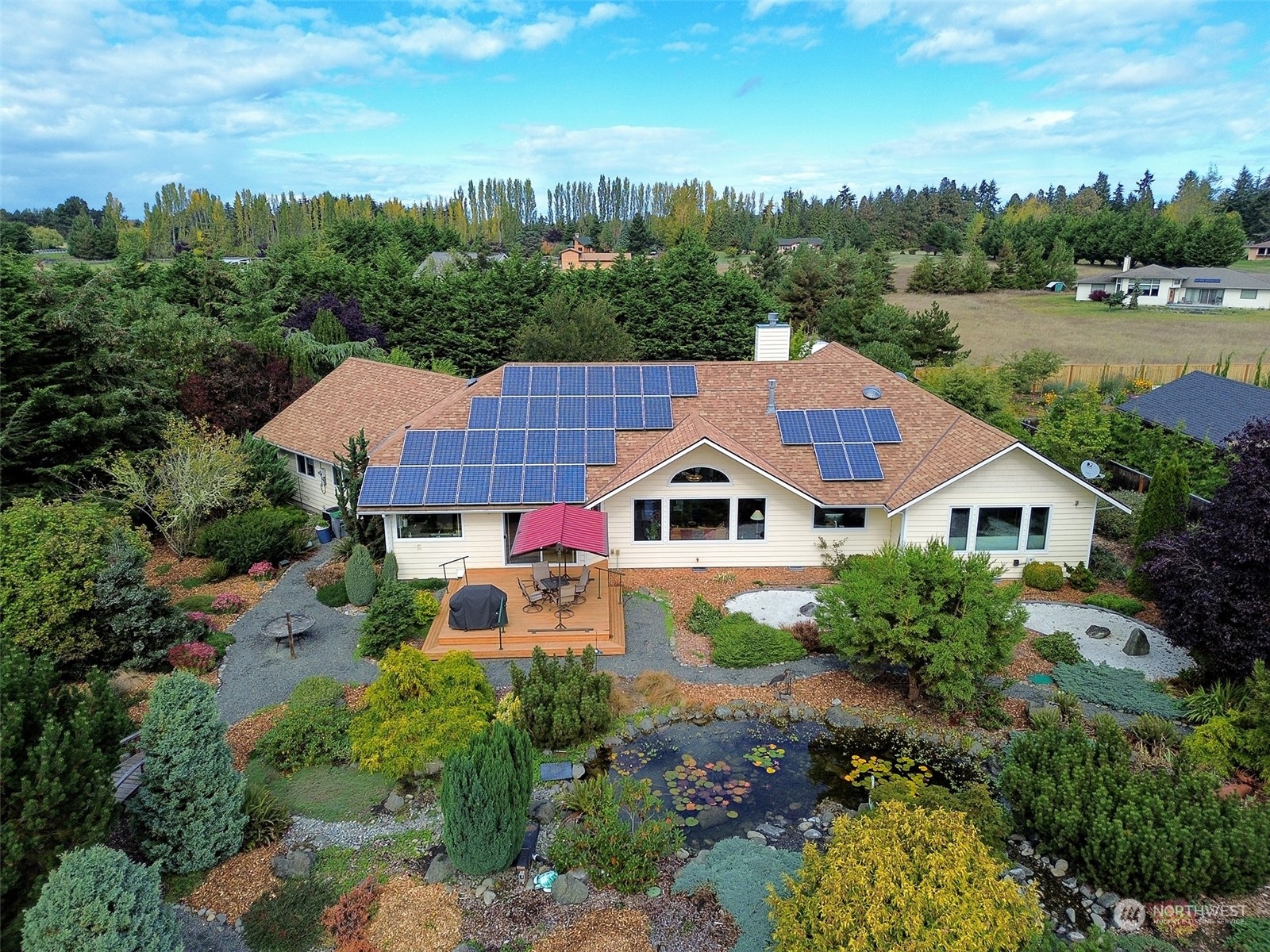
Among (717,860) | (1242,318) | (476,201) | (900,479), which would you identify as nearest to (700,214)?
(476,201)

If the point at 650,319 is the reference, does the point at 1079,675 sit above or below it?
below

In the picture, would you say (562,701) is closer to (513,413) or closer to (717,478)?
(717,478)

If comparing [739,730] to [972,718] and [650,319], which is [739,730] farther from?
[650,319]

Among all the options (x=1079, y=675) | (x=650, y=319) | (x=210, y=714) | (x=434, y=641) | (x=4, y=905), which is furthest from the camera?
(x=650, y=319)

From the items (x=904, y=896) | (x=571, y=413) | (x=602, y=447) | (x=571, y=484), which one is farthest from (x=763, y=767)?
(x=571, y=413)

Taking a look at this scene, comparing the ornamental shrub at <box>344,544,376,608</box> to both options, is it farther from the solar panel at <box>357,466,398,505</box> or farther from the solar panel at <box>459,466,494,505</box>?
the solar panel at <box>459,466,494,505</box>

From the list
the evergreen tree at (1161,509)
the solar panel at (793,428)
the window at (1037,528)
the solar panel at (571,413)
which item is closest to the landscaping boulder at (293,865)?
the solar panel at (571,413)
